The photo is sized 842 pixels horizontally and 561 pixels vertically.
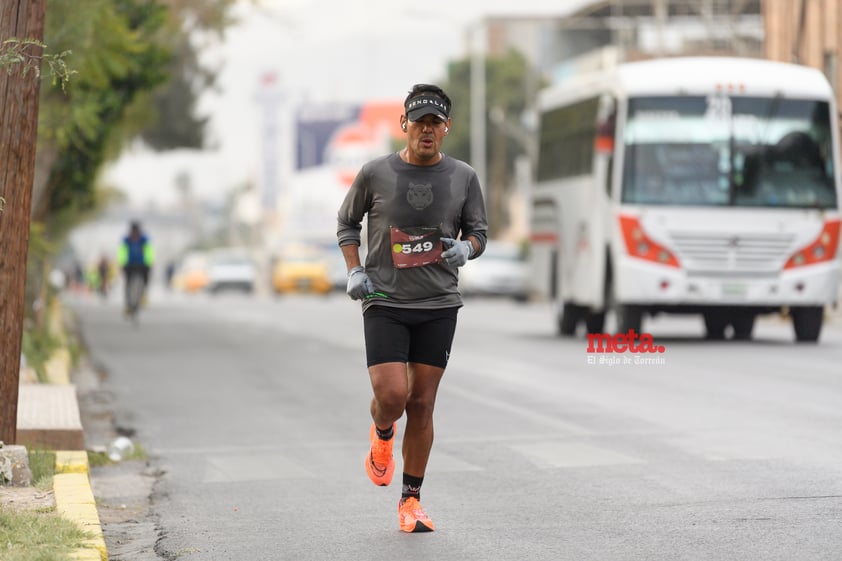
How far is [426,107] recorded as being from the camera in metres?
7.86

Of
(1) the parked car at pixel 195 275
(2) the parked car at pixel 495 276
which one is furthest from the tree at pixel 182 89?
(1) the parked car at pixel 195 275

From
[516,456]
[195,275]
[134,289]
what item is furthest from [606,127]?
[195,275]

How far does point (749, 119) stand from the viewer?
2183 centimetres

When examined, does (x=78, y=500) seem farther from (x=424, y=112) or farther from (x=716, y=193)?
(x=716, y=193)

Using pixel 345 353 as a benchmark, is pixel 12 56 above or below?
above

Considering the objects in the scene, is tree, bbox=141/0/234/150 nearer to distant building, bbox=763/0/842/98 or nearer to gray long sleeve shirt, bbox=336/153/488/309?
distant building, bbox=763/0/842/98

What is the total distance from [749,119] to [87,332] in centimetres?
1316

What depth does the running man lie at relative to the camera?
7.98 m

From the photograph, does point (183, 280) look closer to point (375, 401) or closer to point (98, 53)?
point (98, 53)

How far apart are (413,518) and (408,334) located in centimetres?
87

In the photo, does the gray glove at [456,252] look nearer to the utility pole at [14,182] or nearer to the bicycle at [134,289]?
the utility pole at [14,182]

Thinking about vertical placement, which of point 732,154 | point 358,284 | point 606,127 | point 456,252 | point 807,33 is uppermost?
point 807,33

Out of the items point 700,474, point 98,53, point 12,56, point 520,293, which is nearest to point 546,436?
point 700,474

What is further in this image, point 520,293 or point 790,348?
point 520,293
